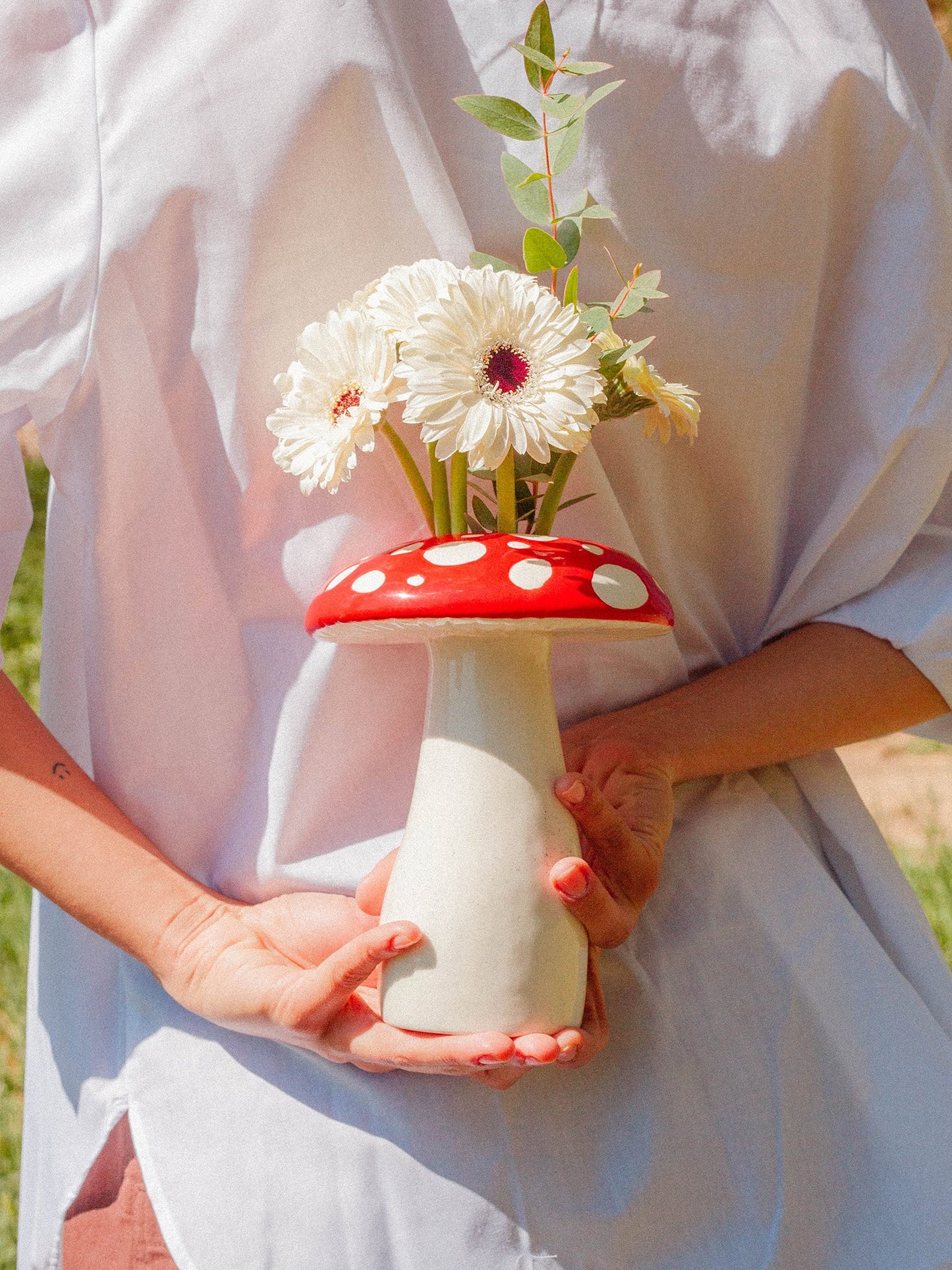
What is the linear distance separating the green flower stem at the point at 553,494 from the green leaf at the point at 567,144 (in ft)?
0.63

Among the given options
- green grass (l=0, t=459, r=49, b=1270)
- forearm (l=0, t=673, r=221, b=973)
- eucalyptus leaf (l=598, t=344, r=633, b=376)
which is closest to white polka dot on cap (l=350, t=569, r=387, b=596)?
eucalyptus leaf (l=598, t=344, r=633, b=376)

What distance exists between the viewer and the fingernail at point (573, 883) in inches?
30.2

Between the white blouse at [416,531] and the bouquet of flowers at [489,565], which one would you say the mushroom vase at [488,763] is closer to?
the bouquet of flowers at [489,565]

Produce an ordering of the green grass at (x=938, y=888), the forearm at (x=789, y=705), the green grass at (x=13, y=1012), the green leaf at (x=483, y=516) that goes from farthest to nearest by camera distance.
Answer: the green grass at (x=938, y=888) < the green grass at (x=13, y=1012) < the forearm at (x=789, y=705) < the green leaf at (x=483, y=516)

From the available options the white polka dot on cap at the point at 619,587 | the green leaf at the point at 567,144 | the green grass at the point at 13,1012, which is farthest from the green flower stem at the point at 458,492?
the green grass at the point at 13,1012

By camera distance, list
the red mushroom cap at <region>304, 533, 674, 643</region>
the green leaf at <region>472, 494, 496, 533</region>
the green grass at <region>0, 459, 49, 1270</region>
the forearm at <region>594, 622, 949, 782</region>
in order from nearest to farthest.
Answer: the red mushroom cap at <region>304, 533, 674, 643</region> → the green leaf at <region>472, 494, 496, 533</region> → the forearm at <region>594, 622, 949, 782</region> → the green grass at <region>0, 459, 49, 1270</region>

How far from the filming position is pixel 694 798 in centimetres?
104

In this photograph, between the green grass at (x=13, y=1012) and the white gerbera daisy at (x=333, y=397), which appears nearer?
the white gerbera daisy at (x=333, y=397)

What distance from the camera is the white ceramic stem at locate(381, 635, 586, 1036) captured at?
76 centimetres

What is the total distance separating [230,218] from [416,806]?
0.46m

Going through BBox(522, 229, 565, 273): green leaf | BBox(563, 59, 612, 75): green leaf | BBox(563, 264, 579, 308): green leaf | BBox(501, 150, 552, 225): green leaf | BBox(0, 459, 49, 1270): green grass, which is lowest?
BBox(0, 459, 49, 1270): green grass

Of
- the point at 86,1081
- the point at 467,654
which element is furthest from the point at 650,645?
the point at 86,1081

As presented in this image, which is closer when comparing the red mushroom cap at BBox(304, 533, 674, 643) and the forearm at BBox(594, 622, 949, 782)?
the red mushroom cap at BBox(304, 533, 674, 643)

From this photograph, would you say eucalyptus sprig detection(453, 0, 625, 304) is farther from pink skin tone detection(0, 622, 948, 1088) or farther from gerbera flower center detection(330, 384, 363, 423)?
pink skin tone detection(0, 622, 948, 1088)
